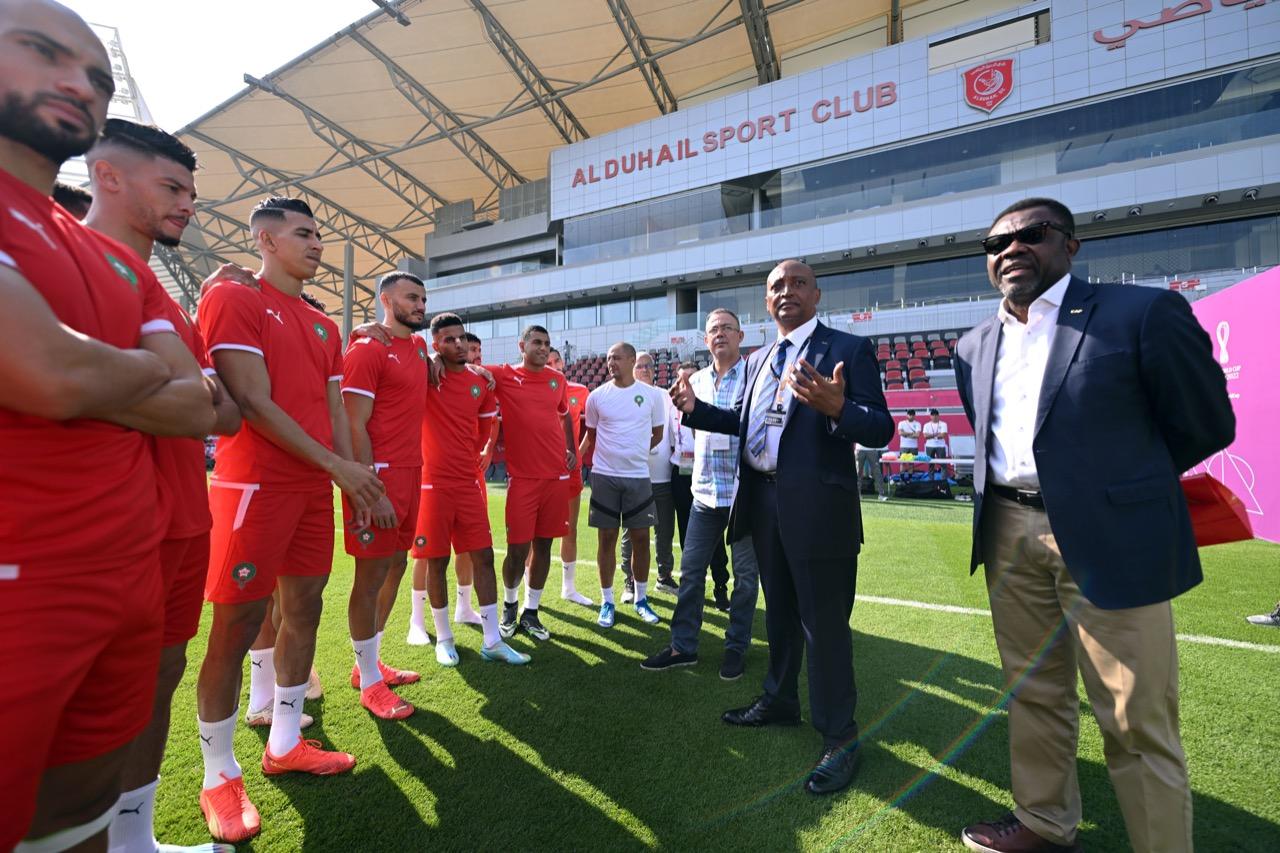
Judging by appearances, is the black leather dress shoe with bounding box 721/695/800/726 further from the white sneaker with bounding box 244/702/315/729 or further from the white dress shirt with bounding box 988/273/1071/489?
the white sneaker with bounding box 244/702/315/729

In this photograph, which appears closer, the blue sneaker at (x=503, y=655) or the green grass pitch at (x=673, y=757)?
the green grass pitch at (x=673, y=757)

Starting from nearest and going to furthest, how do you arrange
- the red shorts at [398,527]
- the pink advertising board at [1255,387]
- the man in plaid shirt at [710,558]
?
the red shorts at [398,527], the man in plaid shirt at [710,558], the pink advertising board at [1255,387]

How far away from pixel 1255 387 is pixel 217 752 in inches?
288

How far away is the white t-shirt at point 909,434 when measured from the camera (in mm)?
13250

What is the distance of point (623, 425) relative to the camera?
15.9ft

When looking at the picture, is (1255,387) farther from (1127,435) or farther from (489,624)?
(489,624)

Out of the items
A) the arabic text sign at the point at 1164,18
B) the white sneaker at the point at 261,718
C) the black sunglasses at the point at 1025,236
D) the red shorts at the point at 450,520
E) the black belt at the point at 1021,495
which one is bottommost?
the white sneaker at the point at 261,718

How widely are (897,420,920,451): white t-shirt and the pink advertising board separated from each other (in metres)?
8.00

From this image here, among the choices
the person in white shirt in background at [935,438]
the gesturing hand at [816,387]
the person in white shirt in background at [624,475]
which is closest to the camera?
the gesturing hand at [816,387]

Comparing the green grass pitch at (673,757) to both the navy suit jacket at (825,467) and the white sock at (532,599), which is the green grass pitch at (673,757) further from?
the navy suit jacket at (825,467)

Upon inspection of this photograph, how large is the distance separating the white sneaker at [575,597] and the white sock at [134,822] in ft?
11.1

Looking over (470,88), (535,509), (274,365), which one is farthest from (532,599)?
(470,88)

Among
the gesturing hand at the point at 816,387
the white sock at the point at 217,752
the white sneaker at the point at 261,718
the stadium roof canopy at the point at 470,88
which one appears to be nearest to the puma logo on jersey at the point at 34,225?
the white sock at the point at 217,752

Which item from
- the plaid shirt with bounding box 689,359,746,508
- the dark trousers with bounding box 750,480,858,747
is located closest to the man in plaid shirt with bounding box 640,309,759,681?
the plaid shirt with bounding box 689,359,746,508
